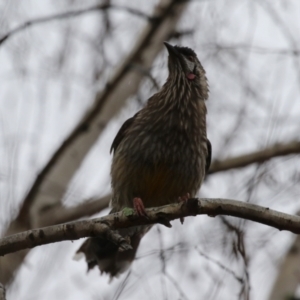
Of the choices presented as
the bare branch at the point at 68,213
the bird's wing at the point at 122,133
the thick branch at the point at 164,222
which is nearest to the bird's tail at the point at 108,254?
the bare branch at the point at 68,213

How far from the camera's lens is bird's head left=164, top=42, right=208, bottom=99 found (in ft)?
18.2

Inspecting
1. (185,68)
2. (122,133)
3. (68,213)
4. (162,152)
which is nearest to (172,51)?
(185,68)

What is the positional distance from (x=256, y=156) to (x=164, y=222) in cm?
287

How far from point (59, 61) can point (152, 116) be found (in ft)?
8.72

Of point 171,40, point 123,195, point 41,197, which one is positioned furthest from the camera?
point 171,40

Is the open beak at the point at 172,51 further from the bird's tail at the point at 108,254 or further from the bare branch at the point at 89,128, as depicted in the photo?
the bird's tail at the point at 108,254

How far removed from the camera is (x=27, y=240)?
11.6ft

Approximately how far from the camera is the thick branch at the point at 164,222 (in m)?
3.51

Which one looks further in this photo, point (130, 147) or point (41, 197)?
point (41, 197)

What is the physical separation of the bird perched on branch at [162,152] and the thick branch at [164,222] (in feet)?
3.53

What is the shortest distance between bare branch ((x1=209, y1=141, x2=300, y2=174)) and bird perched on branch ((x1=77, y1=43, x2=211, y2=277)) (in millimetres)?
1061

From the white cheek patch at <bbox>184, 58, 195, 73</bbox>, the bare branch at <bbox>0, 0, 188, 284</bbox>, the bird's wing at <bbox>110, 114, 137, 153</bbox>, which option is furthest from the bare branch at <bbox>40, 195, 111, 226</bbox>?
the white cheek patch at <bbox>184, 58, 195, 73</bbox>

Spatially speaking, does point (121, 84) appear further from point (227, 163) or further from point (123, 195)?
point (123, 195)

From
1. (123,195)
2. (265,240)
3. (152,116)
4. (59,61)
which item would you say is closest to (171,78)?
(152,116)
